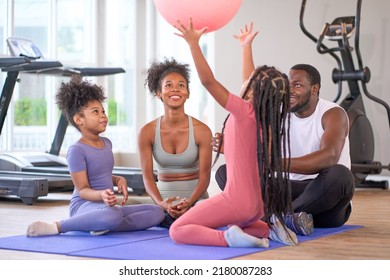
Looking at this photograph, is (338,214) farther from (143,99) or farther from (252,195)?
(143,99)

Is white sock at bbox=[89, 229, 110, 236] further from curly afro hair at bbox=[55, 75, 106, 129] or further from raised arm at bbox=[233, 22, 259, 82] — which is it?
raised arm at bbox=[233, 22, 259, 82]

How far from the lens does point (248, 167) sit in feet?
9.05

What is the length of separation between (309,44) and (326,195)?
398cm

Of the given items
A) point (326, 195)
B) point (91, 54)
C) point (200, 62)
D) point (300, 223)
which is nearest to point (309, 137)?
point (326, 195)

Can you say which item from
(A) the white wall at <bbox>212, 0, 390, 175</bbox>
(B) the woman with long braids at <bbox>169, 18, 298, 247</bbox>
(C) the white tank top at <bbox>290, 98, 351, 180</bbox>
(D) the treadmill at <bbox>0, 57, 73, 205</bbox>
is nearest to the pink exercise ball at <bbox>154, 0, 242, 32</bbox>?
(B) the woman with long braids at <bbox>169, 18, 298, 247</bbox>

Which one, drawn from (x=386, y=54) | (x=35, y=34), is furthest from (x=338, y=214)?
(x=35, y=34)

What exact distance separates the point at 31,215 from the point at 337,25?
3248 mm

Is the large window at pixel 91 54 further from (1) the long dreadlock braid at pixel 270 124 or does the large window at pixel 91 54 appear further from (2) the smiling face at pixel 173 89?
(1) the long dreadlock braid at pixel 270 124

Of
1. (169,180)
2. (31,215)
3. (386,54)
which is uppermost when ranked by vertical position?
(386,54)

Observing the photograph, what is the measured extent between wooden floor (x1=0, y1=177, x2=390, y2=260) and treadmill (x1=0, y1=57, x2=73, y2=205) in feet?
0.26

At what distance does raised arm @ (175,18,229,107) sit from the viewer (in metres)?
2.57

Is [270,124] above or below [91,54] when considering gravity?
below

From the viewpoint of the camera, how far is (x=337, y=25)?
6.05 meters

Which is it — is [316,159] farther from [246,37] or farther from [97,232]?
[97,232]
